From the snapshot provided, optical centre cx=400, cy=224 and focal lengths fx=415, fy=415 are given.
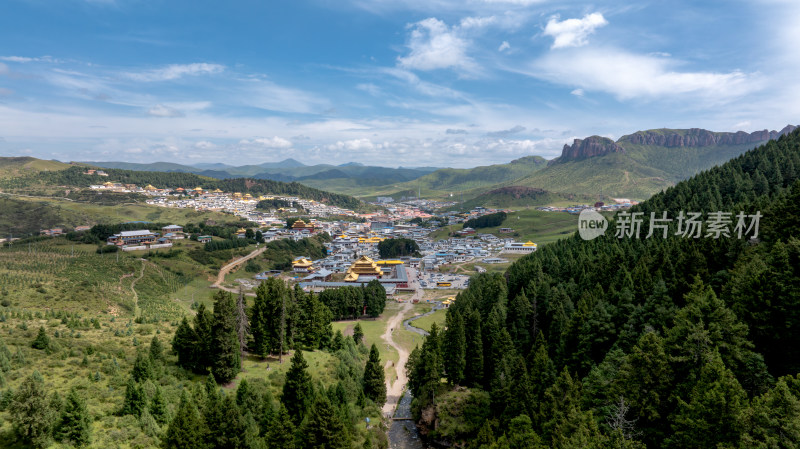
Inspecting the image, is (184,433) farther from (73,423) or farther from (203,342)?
(203,342)

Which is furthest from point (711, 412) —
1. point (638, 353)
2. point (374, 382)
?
point (374, 382)

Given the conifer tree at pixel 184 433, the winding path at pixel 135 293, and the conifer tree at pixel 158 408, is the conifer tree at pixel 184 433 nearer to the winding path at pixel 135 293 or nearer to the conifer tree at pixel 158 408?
the conifer tree at pixel 158 408

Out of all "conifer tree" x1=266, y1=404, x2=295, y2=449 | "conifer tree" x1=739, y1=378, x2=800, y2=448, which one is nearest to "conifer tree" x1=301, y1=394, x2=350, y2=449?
"conifer tree" x1=266, y1=404, x2=295, y2=449

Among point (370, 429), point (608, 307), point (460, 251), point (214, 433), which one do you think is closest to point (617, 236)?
point (608, 307)

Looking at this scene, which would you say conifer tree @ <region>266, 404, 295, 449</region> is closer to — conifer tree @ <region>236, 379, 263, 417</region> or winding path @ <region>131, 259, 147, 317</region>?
conifer tree @ <region>236, 379, 263, 417</region>

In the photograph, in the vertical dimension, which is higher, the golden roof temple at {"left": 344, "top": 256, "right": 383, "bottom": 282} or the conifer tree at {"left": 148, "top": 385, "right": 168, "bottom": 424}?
the conifer tree at {"left": 148, "top": 385, "right": 168, "bottom": 424}

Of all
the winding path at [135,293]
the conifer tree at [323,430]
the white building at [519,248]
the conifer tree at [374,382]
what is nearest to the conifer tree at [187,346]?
the conifer tree at [323,430]
